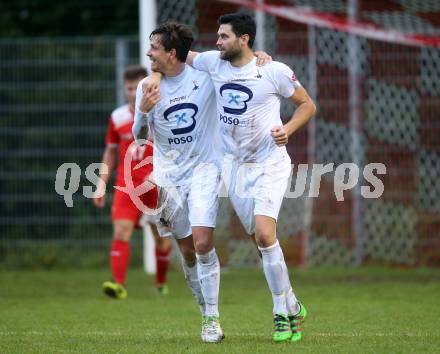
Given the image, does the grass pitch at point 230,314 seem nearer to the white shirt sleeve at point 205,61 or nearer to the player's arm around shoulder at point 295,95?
the player's arm around shoulder at point 295,95

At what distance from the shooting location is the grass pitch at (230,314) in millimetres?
7016

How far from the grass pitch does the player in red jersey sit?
0.79ft

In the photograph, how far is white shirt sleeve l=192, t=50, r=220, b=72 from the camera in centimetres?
761

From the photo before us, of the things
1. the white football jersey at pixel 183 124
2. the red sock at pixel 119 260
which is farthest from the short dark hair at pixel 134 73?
the white football jersey at pixel 183 124

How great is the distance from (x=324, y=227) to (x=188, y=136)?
263 inches

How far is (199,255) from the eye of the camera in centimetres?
739

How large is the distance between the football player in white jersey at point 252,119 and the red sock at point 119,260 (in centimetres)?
322

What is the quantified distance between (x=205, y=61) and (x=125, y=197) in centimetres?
330

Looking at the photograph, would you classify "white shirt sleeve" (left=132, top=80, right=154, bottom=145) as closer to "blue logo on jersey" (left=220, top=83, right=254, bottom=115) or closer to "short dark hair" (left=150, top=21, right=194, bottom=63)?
"short dark hair" (left=150, top=21, right=194, bottom=63)

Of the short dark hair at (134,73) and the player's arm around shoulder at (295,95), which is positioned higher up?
the player's arm around shoulder at (295,95)

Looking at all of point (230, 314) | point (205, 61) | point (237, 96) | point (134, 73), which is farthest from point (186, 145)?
point (134, 73)

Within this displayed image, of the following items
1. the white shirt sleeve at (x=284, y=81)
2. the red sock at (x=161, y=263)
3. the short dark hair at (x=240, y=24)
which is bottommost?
the red sock at (x=161, y=263)

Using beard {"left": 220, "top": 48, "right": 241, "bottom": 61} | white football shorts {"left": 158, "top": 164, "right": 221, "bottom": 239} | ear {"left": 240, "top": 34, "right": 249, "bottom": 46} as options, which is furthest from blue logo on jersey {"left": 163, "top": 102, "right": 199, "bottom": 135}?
ear {"left": 240, "top": 34, "right": 249, "bottom": 46}

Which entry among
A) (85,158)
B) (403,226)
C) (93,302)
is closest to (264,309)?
(93,302)
